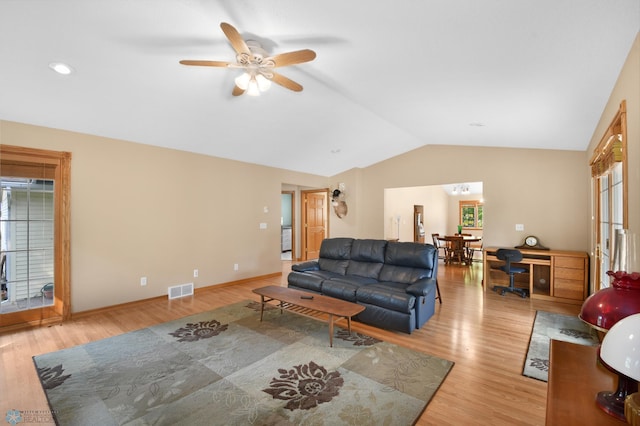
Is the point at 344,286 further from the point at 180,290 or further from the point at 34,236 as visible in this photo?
the point at 34,236

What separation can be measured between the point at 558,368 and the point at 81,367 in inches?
139

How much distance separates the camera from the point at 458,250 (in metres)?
7.89

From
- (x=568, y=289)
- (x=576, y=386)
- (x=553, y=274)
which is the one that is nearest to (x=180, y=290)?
(x=576, y=386)

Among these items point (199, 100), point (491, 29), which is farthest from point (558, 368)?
point (199, 100)

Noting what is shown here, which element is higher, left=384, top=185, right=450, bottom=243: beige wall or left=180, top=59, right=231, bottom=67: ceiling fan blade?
left=180, top=59, right=231, bottom=67: ceiling fan blade

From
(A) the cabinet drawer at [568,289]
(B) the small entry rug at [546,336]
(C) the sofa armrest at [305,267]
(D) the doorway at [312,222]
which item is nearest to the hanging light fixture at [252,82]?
(C) the sofa armrest at [305,267]

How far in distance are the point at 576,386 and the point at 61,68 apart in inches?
167

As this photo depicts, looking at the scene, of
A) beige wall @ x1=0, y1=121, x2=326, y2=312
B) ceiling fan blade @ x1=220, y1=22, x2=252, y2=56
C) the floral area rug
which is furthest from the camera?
beige wall @ x1=0, y1=121, x2=326, y2=312

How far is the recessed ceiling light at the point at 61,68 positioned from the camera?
8.75 ft

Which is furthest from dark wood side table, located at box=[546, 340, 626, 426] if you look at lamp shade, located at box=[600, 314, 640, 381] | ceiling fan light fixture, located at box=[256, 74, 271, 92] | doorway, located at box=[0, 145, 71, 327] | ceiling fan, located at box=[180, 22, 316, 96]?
doorway, located at box=[0, 145, 71, 327]

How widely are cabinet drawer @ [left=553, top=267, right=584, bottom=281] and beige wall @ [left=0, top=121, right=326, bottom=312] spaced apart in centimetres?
526

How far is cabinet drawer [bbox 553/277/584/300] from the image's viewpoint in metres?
4.50

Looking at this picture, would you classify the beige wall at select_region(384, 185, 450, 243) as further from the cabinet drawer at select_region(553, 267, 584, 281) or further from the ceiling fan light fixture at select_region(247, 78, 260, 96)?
the ceiling fan light fixture at select_region(247, 78, 260, 96)

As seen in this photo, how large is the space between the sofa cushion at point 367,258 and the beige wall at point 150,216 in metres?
2.42
